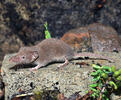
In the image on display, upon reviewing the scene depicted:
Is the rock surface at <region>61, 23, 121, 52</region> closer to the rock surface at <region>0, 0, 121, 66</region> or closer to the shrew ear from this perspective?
the rock surface at <region>0, 0, 121, 66</region>

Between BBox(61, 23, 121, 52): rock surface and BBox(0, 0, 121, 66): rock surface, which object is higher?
BBox(0, 0, 121, 66): rock surface

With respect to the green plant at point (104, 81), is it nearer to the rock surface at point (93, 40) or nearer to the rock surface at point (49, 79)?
the rock surface at point (49, 79)

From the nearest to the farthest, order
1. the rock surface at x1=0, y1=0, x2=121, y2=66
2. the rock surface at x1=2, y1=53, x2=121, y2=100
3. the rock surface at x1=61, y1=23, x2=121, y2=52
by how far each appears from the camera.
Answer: the rock surface at x1=2, y1=53, x2=121, y2=100, the rock surface at x1=61, y1=23, x2=121, y2=52, the rock surface at x1=0, y1=0, x2=121, y2=66

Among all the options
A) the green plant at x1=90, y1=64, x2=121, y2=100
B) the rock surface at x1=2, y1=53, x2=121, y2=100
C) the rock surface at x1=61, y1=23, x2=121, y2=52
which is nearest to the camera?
the green plant at x1=90, y1=64, x2=121, y2=100

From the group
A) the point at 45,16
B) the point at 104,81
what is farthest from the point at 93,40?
the point at 104,81

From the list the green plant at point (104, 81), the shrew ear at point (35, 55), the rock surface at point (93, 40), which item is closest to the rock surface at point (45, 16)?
the rock surface at point (93, 40)

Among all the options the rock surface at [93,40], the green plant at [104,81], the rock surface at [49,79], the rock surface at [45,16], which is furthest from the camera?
the rock surface at [45,16]

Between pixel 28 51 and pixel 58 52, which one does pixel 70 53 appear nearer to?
pixel 58 52

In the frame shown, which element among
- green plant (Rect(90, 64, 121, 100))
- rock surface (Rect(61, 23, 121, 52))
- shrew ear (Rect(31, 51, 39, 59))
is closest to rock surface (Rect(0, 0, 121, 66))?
rock surface (Rect(61, 23, 121, 52))

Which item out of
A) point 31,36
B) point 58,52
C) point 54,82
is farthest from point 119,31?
point 54,82
